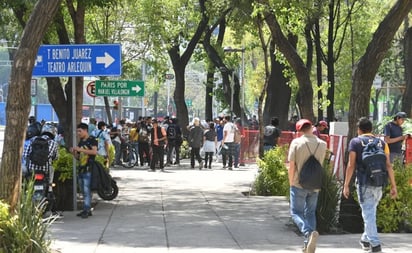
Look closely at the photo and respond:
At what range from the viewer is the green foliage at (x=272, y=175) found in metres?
16.0

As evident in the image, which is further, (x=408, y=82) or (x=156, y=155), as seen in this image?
(x=408, y=82)

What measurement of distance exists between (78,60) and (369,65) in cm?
531

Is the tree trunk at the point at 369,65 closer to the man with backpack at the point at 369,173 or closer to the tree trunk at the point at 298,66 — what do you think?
the man with backpack at the point at 369,173

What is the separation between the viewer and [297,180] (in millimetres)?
9258

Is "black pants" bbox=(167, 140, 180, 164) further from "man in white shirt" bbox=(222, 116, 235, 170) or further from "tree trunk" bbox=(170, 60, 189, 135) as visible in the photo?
"tree trunk" bbox=(170, 60, 189, 135)

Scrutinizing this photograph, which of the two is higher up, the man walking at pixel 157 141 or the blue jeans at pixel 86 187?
the man walking at pixel 157 141

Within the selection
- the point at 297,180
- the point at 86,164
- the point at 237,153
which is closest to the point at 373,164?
the point at 297,180

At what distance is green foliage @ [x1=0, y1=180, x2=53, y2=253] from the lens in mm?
7613

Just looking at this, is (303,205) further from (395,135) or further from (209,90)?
(209,90)

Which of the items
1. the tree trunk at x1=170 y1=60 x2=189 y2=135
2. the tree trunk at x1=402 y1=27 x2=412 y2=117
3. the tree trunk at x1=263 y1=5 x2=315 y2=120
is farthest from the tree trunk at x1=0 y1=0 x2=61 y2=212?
the tree trunk at x1=170 y1=60 x2=189 y2=135

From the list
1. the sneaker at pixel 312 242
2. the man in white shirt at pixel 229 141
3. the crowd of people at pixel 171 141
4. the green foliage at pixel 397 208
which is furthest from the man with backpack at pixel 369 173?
the man in white shirt at pixel 229 141

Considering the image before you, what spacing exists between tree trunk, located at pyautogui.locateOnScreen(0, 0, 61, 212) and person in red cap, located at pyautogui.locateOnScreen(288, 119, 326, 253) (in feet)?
10.8

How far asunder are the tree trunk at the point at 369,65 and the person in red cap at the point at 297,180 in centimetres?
218

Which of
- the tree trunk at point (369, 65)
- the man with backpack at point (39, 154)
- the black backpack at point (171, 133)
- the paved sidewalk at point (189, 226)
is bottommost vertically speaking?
the paved sidewalk at point (189, 226)
